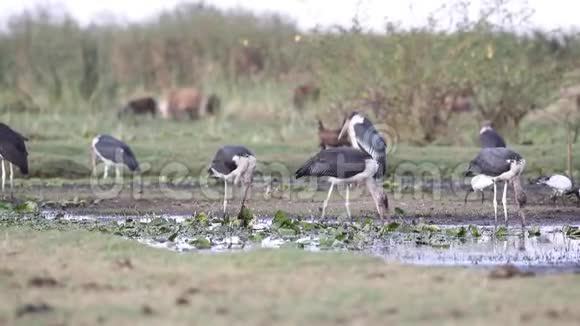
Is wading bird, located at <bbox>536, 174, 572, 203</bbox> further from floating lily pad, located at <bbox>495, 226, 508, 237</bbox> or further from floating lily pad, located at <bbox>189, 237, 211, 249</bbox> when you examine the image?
floating lily pad, located at <bbox>189, 237, 211, 249</bbox>

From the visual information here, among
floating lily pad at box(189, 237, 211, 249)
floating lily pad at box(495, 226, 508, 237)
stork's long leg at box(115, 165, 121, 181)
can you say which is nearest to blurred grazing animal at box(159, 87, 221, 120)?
stork's long leg at box(115, 165, 121, 181)

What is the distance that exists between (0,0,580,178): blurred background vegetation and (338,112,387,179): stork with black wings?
4.36 metres

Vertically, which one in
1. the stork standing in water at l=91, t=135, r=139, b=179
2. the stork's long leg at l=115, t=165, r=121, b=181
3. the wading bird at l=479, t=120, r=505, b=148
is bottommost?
the stork's long leg at l=115, t=165, r=121, b=181

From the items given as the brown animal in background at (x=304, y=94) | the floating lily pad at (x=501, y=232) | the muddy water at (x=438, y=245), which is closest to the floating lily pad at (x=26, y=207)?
the muddy water at (x=438, y=245)

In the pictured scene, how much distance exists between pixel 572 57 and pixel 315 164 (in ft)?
39.8

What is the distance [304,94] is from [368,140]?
1400 centimetres

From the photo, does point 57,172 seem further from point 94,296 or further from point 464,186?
point 94,296

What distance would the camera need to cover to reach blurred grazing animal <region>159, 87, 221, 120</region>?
27.7m

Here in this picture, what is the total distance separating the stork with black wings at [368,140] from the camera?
13.1 m

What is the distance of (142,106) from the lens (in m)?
27.6

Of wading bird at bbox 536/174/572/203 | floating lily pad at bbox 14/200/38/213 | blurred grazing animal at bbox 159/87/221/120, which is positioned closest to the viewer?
floating lily pad at bbox 14/200/38/213

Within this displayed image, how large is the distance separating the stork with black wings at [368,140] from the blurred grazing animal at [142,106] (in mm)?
13569

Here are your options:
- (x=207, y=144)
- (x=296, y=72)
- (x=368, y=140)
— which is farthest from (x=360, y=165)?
(x=296, y=72)

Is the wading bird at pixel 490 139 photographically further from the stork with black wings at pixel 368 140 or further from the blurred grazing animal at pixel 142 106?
the blurred grazing animal at pixel 142 106
